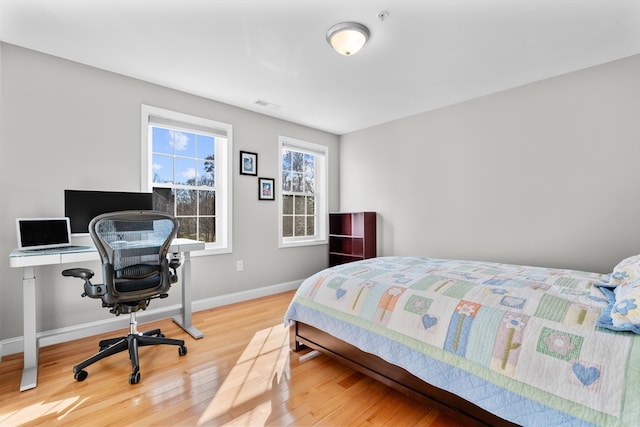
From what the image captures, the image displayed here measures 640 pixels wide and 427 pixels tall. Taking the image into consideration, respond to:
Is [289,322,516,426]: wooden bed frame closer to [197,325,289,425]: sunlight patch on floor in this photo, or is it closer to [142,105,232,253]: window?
[197,325,289,425]: sunlight patch on floor

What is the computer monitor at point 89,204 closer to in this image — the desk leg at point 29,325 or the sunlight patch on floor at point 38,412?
the desk leg at point 29,325

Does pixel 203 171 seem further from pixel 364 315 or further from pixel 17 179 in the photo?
pixel 364 315

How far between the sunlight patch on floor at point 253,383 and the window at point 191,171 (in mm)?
1433

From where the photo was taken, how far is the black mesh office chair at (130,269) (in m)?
1.95

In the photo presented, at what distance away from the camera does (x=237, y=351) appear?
2363 mm

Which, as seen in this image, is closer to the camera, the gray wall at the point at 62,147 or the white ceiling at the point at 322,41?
the white ceiling at the point at 322,41

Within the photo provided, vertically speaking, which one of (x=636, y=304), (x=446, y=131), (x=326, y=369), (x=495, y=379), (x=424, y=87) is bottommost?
(x=326, y=369)

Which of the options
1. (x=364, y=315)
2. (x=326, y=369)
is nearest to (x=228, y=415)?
(x=326, y=369)

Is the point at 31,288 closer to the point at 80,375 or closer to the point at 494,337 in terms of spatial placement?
the point at 80,375

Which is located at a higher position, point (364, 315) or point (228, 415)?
point (364, 315)

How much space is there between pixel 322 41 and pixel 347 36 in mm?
252

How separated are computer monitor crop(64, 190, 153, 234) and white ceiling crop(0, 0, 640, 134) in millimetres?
1156

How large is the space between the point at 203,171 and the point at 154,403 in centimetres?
242

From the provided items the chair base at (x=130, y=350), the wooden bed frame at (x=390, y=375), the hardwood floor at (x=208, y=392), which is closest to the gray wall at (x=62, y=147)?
the hardwood floor at (x=208, y=392)
